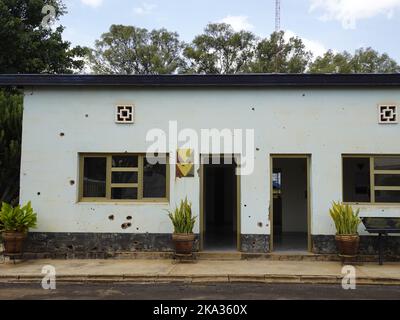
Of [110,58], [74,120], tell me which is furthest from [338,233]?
[110,58]

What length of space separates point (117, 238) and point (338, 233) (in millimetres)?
4957

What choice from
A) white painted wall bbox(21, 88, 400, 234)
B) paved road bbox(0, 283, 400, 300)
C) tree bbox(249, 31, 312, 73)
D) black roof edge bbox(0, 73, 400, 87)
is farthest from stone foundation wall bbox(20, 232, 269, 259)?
tree bbox(249, 31, 312, 73)

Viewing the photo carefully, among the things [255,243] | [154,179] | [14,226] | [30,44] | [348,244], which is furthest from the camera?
[30,44]

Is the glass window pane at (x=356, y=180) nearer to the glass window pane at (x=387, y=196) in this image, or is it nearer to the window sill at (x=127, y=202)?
the glass window pane at (x=387, y=196)

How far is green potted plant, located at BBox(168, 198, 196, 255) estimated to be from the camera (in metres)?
9.70

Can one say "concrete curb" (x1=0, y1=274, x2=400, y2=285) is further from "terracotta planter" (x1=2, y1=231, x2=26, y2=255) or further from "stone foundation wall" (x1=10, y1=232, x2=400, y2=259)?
"stone foundation wall" (x1=10, y1=232, x2=400, y2=259)

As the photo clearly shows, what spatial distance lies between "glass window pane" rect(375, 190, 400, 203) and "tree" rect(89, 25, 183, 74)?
2895 cm

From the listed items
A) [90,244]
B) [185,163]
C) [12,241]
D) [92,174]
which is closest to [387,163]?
[185,163]

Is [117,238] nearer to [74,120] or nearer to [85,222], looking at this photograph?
[85,222]

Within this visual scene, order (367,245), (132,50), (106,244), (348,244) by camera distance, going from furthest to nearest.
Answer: (132,50), (106,244), (367,245), (348,244)

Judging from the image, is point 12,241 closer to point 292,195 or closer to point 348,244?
point 348,244

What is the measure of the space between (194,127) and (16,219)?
14.6ft

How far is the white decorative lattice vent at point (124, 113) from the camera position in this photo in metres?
10.5

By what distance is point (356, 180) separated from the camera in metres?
10.6
